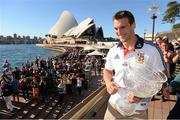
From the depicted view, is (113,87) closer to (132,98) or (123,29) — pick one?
(132,98)

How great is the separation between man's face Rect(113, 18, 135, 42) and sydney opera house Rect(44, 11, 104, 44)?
87572 mm

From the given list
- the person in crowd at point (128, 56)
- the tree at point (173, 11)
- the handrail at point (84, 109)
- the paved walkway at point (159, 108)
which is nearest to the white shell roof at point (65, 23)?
the tree at point (173, 11)

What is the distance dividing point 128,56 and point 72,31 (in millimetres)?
108398

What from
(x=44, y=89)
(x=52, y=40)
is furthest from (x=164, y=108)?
(x=52, y=40)

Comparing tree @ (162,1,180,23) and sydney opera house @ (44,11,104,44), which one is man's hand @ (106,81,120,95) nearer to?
tree @ (162,1,180,23)

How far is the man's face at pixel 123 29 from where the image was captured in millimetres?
2320

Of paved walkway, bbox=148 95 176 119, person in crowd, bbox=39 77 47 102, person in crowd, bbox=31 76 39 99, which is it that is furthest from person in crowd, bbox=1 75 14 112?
paved walkway, bbox=148 95 176 119

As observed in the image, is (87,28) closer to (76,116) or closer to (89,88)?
(89,88)

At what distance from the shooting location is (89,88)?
17172 mm

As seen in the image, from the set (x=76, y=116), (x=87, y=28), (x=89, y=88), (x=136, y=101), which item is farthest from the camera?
(x=87, y=28)

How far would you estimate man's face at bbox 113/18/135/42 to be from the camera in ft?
7.61

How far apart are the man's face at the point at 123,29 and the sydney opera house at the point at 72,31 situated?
87.6m

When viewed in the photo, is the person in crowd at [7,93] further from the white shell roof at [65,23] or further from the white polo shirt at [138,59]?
the white shell roof at [65,23]

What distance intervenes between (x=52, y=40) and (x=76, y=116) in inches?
4963
